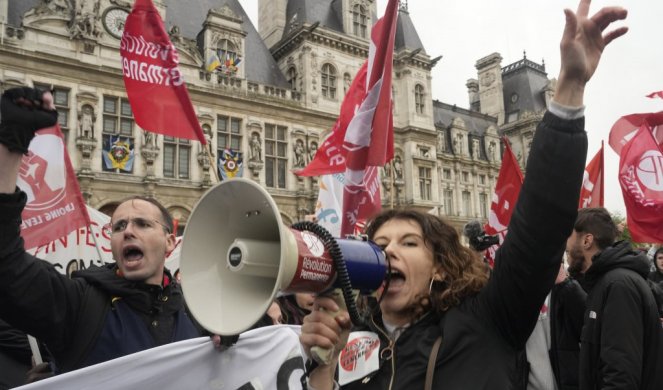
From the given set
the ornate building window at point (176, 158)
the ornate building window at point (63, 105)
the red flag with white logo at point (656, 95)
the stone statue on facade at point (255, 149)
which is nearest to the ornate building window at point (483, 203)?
the stone statue on facade at point (255, 149)

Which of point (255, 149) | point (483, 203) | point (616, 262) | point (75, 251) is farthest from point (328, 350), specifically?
point (483, 203)

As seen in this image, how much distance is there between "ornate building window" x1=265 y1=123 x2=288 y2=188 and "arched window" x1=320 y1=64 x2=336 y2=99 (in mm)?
2970

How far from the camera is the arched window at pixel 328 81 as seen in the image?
2270 cm

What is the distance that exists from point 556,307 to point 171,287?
280 cm

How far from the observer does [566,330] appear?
3912 mm

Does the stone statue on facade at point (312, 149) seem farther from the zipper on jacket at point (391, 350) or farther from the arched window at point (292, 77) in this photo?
the zipper on jacket at point (391, 350)

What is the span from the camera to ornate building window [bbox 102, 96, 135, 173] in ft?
55.3

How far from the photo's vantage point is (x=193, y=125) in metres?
5.76

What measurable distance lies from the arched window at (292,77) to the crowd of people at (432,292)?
20.5 m

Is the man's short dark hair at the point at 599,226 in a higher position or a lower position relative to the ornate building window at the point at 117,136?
lower

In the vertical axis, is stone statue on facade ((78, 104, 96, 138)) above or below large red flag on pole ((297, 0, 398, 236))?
above

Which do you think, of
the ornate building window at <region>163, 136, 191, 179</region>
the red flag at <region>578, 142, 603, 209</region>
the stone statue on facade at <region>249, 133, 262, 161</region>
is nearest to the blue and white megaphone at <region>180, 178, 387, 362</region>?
the red flag at <region>578, 142, 603, 209</region>

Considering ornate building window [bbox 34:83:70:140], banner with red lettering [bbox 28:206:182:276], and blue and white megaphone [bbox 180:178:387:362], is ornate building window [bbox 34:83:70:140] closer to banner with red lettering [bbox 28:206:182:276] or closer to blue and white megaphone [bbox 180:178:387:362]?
banner with red lettering [bbox 28:206:182:276]

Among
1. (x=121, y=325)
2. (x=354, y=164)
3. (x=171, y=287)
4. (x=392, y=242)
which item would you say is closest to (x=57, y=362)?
(x=121, y=325)
